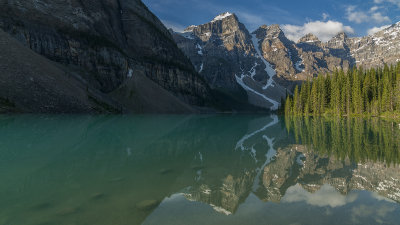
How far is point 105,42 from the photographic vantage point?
4577 inches

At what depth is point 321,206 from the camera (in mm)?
6371

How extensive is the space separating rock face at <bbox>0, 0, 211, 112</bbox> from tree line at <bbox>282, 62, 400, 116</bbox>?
68061 millimetres

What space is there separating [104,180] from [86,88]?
276 ft

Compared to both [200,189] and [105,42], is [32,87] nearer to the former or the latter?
[105,42]

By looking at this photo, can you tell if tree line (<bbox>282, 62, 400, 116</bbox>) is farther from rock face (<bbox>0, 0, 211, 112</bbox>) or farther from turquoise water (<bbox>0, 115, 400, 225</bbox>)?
rock face (<bbox>0, 0, 211, 112</bbox>)

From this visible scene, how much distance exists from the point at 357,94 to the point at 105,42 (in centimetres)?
11120

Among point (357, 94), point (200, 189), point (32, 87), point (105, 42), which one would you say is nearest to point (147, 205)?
A: point (200, 189)

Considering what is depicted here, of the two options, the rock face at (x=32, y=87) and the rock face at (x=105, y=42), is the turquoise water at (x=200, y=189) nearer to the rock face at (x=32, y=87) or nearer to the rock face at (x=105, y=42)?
the rock face at (x=32, y=87)

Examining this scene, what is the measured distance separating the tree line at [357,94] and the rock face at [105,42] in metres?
68.1

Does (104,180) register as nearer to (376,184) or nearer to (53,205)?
(53,205)

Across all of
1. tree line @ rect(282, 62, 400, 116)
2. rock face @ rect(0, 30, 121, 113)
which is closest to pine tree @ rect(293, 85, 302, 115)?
tree line @ rect(282, 62, 400, 116)

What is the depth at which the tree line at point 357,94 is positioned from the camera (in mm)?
66562

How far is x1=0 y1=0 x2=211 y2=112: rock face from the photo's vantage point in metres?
89.3

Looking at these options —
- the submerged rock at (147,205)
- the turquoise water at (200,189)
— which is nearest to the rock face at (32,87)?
the turquoise water at (200,189)
